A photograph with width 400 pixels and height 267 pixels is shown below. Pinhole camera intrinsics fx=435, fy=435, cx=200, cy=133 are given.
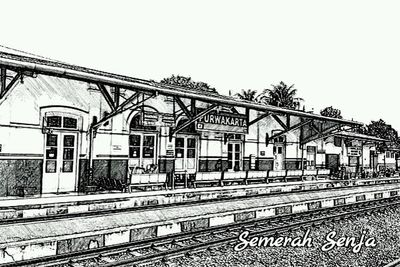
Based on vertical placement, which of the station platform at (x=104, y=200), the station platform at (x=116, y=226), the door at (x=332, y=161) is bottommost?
the station platform at (x=116, y=226)

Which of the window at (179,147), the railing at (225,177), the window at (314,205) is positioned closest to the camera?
the railing at (225,177)

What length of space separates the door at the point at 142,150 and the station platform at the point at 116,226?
357cm

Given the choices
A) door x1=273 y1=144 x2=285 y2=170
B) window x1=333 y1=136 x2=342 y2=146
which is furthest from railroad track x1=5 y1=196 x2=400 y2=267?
window x1=333 y1=136 x2=342 y2=146

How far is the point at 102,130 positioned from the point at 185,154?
4.55 meters

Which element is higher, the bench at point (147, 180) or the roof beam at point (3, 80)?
the roof beam at point (3, 80)

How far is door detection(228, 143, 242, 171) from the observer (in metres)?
20.5

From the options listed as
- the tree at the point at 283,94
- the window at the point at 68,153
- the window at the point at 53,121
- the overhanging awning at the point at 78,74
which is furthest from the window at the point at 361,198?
the tree at the point at 283,94

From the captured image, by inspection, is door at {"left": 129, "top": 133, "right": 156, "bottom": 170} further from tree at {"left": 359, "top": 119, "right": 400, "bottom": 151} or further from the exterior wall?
tree at {"left": 359, "top": 119, "right": 400, "bottom": 151}

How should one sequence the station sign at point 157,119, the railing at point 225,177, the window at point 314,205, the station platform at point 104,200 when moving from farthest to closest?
the station sign at point 157,119
the window at point 314,205
the railing at point 225,177
the station platform at point 104,200

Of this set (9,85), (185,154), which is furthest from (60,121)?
(185,154)

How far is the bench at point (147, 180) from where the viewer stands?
14.5 metres

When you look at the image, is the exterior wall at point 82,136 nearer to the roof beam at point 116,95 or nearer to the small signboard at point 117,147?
the small signboard at point 117,147

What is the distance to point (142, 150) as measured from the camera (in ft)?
54.7

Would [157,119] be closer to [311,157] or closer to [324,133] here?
[324,133]
